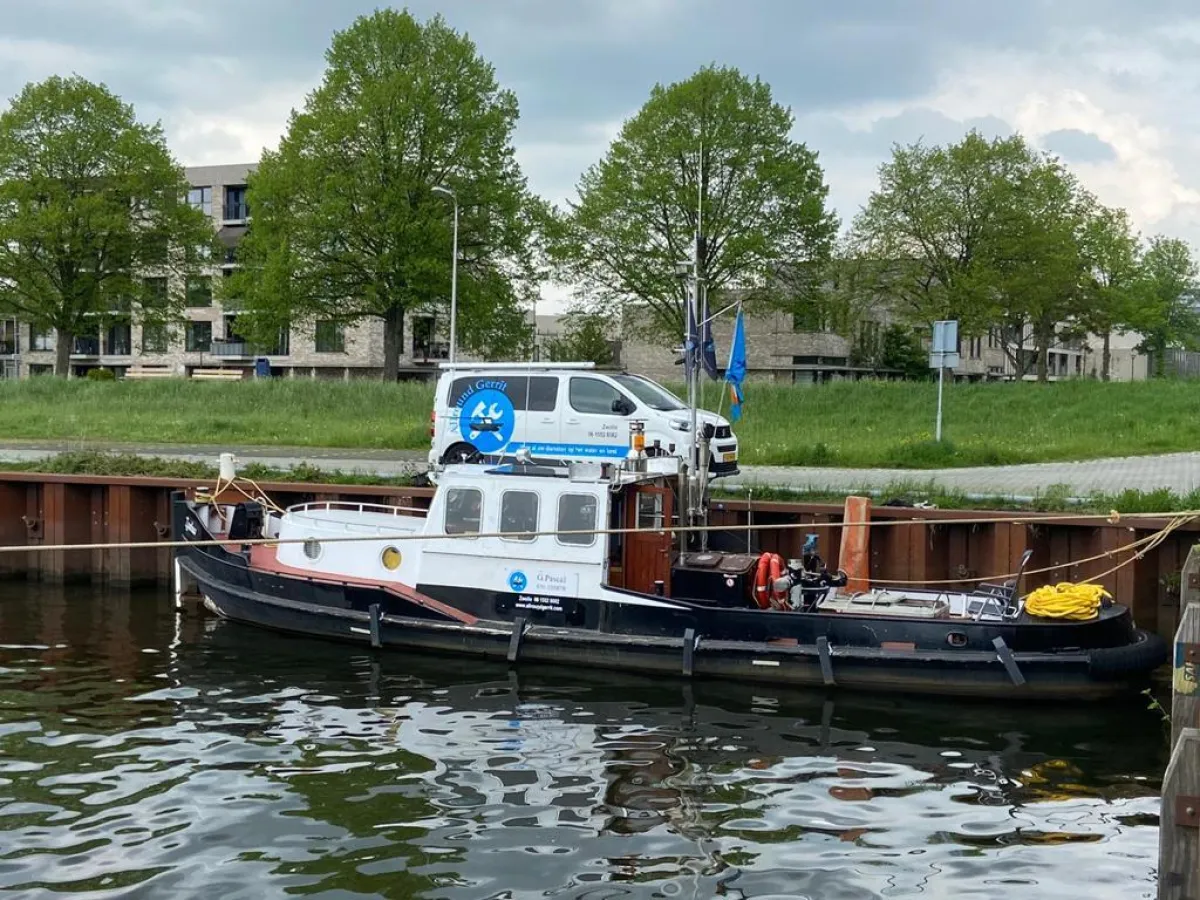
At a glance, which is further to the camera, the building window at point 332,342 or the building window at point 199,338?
the building window at point 199,338

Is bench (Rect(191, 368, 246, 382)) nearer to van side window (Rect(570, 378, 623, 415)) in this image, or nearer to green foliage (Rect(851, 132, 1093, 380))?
green foliage (Rect(851, 132, 1093, 380))

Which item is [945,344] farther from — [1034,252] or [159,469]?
[1034,252]

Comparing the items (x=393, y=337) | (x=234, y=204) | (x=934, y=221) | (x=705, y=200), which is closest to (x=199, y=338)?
(x=234, y=204)

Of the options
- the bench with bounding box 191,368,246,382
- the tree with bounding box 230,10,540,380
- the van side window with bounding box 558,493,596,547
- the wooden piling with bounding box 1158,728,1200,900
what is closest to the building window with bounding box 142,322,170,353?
the bench with bounding box 191,368,246,382

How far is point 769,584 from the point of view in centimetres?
1594

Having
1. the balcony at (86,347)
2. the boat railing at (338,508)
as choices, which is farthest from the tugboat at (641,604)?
the balcony at (86,347)

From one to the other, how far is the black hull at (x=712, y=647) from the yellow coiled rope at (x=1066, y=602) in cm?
18

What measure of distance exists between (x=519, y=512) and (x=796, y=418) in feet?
69.6

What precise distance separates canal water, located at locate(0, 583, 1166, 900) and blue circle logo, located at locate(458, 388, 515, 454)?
18.0 ft

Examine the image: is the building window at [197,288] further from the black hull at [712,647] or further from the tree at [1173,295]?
the tree at [1173,295]

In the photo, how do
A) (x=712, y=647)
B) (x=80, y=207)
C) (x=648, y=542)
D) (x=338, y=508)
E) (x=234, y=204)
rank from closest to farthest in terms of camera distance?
(x=712, y=647), (x=648, y=542), (x=338, y=508), (x=80, y=207), (x=234, y=204)

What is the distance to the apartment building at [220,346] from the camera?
70.9 meters

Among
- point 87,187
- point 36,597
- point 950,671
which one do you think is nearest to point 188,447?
point 36,597

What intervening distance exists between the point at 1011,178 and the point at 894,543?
42.4 m
